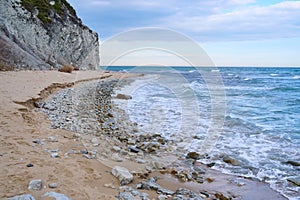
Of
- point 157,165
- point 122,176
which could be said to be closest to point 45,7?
point 157,165

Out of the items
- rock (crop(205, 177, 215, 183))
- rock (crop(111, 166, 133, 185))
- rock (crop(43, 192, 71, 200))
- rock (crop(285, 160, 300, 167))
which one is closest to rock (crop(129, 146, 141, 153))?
rock (crop(111, 166, 133, 185))

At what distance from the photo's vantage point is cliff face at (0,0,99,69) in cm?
1986

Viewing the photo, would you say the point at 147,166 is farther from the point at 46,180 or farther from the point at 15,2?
the point at 15,2

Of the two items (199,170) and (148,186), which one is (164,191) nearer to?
(148,186)

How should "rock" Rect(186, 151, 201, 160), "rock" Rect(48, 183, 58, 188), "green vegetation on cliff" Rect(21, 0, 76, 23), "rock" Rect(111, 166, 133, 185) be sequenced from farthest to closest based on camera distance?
"green vegetation on cliff" Rect(21, 0, 76, 23), "rock" Rect(186, 151, 201, 160), "rock" Rect(111, 166, 133, 185), "rock" Rect(48, 183, 58, 188)

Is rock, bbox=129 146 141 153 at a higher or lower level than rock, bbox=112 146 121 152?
lower

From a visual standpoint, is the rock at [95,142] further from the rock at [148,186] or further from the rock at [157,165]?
the rock at [148,186]

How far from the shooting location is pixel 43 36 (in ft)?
92.4

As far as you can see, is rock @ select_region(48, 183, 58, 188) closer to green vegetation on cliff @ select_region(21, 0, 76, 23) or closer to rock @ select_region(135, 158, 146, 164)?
rock @ select_region(135, 158, 146, 164)

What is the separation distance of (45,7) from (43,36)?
197 inches

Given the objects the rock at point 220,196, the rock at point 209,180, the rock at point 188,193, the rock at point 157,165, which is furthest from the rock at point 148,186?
the rock at point 209,180

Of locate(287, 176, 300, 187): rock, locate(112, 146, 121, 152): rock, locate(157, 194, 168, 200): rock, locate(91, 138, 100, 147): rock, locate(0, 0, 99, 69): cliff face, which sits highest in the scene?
locate(0, 0, 99, 69): cliff face

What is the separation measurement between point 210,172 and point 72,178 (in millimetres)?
2867

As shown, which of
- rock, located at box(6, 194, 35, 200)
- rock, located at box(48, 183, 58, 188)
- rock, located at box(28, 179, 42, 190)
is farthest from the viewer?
rock, located at box(48, 183, 58, 188)
